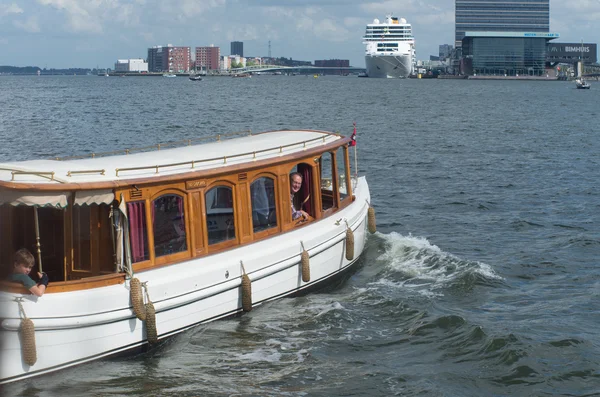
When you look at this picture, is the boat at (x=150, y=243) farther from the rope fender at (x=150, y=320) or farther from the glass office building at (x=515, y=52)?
the glass office building at (x=515, y=52)

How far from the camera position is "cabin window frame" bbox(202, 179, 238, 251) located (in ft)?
44.2

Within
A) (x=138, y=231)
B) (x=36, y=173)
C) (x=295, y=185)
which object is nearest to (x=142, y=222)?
(x=138, y=231)

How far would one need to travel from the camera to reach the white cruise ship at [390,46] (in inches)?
7288

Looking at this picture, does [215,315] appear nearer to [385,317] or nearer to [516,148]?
[385,317]

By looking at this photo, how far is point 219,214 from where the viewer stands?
45.2 feet

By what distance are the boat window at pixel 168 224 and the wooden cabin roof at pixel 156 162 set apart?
430mm

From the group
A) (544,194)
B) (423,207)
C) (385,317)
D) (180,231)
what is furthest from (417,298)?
(544,194)

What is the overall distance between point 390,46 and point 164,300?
18065 cm

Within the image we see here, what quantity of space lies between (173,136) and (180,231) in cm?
3213

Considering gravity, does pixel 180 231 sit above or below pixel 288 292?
above

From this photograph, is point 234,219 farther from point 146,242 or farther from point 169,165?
point 146,242

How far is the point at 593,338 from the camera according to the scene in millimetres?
13773

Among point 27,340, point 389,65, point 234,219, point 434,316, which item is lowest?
point 434,316

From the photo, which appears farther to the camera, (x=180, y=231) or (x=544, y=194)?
(x=544, y=194)
